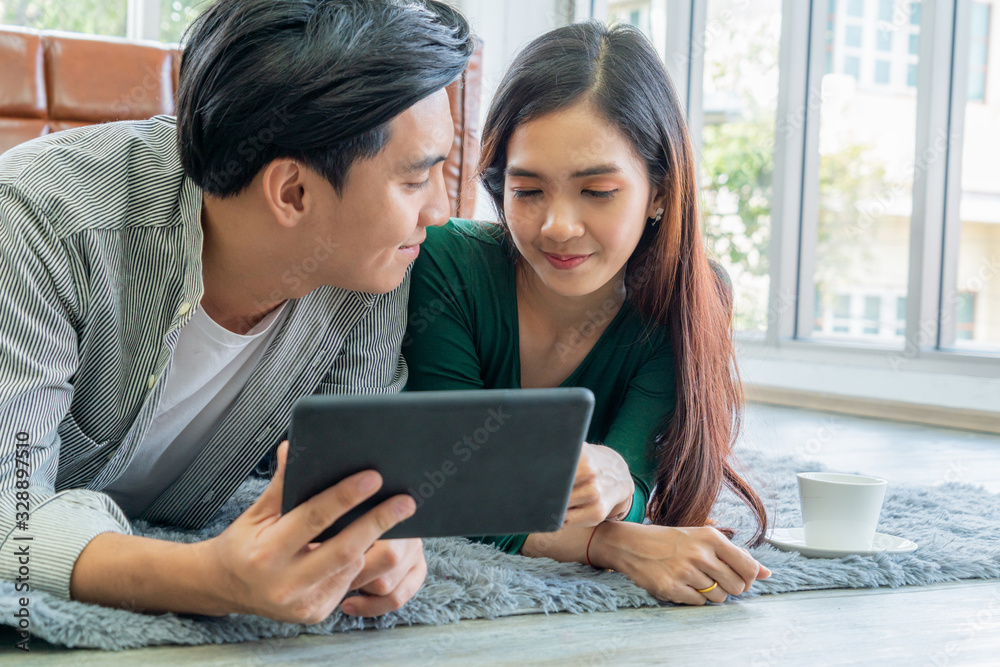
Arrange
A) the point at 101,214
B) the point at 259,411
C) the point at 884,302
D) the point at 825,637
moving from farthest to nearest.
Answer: the point at 884,302 < the point at 259,411 < the point at 101,214 < the point at 825,637

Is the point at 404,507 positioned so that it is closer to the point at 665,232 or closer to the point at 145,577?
the point at 145,577

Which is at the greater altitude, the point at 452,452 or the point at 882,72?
the point at 882,72

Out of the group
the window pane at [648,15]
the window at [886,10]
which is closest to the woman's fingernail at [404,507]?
the window at [886,10]

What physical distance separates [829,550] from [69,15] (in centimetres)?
348

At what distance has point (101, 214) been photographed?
1061 millimetres

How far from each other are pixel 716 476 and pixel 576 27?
2.28 ft

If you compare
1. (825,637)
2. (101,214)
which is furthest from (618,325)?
(101,214)

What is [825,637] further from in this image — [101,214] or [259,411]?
[101,214]

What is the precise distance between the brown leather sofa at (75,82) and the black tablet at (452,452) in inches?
60.2

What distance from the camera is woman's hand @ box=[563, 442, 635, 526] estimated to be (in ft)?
3.55

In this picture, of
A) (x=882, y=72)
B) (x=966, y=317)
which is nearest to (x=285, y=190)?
(x=966, y=317)

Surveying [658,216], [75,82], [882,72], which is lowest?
[658,216]

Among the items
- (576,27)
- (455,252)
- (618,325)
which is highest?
(576,27)

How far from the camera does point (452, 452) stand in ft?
2.56
